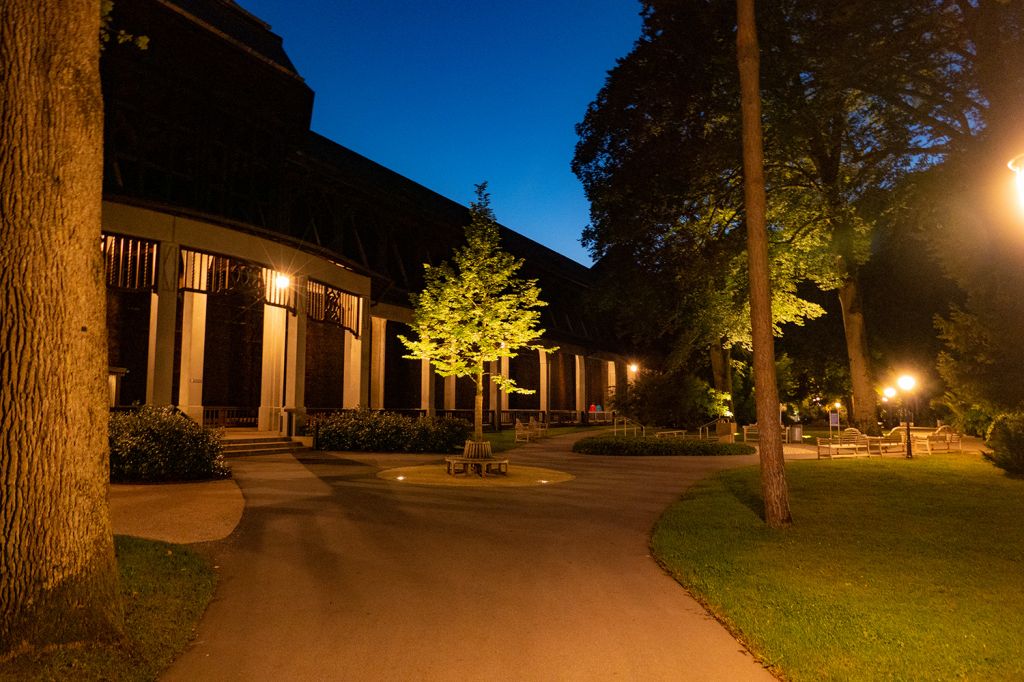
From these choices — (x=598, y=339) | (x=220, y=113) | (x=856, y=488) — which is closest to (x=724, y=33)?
(x=856, y=488)

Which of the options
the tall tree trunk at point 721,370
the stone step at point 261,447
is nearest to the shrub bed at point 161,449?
the stone step at point 261,447

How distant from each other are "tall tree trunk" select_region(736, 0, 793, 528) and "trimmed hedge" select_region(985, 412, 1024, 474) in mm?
8266

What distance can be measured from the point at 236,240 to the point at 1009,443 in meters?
22.0

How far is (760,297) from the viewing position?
9.66m

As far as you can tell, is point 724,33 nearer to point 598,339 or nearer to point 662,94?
point 662,94

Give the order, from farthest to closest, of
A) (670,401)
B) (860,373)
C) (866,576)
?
(670,401)
(860,373)
(866,576)

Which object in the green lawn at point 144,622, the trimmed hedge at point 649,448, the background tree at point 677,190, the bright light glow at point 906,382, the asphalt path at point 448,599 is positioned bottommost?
the asphalt path at point 448,599

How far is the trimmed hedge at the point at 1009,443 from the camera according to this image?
46.0 feet

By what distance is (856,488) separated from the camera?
13.0m

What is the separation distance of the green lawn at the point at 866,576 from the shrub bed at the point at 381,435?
37.9 feet

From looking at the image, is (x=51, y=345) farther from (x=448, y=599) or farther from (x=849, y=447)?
(x=849, y=447)

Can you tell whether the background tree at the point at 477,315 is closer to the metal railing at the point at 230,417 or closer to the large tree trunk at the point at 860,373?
the metal railing at the point at 230,417

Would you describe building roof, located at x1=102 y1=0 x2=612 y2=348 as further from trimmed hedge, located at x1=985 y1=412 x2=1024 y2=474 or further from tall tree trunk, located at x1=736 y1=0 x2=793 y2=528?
trimmed hedge, located at x1=985 y1=412 x2=1024 y2=474

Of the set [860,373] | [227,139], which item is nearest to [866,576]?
[860,373]
